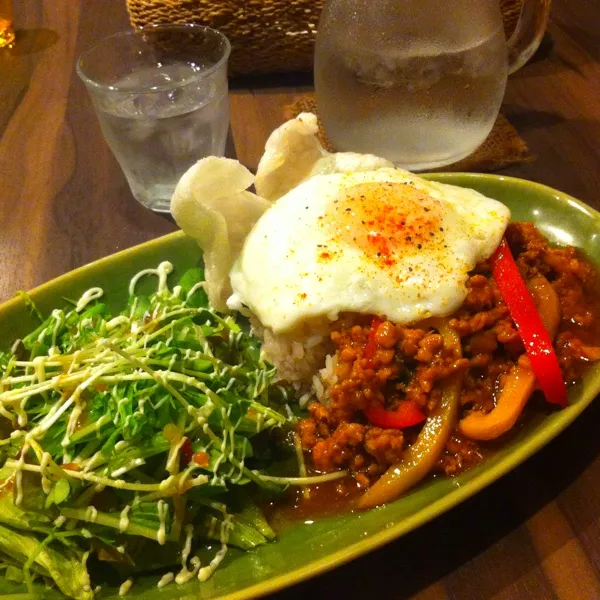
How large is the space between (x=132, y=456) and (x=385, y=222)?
0.87 meters

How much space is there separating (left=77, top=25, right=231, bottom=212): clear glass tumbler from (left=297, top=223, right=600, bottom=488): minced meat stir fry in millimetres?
1065

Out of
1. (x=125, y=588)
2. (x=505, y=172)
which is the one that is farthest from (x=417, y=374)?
(x=505, y=172)

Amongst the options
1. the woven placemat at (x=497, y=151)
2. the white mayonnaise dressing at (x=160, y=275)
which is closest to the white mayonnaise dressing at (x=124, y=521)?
the white mayonnaise dressing at (x=160, y=275)

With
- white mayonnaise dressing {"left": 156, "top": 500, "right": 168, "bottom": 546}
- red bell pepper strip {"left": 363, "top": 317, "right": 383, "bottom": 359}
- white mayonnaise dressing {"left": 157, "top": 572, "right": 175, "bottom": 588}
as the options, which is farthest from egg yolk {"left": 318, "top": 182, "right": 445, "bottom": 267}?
white mayonnaise dressing {"left": 157, "top": 572, "right": 175, "bottom": 588}

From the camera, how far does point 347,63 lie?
2189 mm

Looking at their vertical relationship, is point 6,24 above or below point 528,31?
below

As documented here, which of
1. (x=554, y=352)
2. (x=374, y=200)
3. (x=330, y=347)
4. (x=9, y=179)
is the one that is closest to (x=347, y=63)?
(x=374, y=200)

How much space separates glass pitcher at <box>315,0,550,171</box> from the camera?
2.10m

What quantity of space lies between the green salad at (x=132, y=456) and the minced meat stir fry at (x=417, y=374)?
0.45 feet

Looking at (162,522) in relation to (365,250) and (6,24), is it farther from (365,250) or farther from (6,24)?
(6,24)

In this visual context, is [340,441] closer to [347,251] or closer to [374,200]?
[347,251]

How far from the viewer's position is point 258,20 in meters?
2.96

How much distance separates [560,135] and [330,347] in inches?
63.2

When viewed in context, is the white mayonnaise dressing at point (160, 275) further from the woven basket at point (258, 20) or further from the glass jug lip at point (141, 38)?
the woven basket at point (258, 20)
